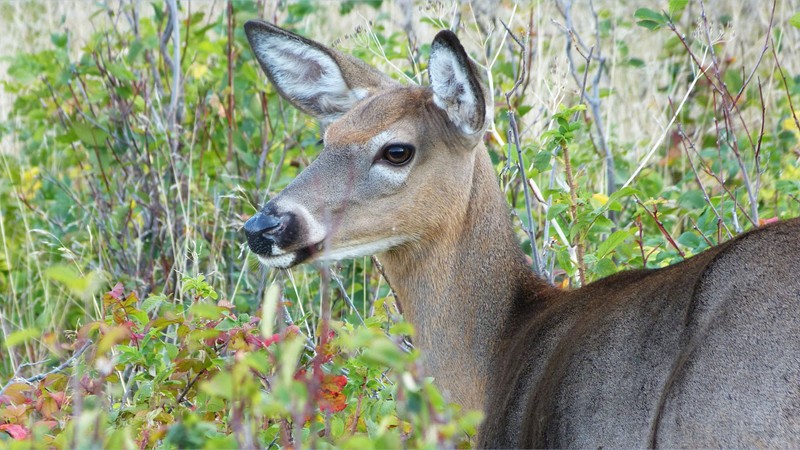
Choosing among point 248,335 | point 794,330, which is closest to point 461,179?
point 248,335

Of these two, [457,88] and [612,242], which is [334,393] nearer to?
[457,88]

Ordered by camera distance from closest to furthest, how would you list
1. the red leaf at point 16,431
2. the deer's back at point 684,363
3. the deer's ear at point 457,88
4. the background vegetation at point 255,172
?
the deer's back at point 684,363
the red leaf at point 16,431
the deer's ear at point 457,88
the background vegetation at point 255,172

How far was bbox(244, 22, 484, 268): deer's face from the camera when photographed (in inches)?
158


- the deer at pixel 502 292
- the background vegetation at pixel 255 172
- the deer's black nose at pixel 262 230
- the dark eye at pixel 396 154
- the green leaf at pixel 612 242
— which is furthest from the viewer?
the background vegetation at pixel 255 172

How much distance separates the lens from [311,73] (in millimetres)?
4926

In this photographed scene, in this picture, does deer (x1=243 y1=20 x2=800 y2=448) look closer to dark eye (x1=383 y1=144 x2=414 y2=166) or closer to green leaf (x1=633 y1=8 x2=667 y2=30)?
dark eye (x1=383 y1=144 x2=414 y2=166)

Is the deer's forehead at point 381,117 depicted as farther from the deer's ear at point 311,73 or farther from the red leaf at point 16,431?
the red leaf at point 16,431

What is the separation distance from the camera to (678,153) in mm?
7379

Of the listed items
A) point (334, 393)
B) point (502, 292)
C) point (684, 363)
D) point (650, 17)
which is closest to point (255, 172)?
point (650, 17)

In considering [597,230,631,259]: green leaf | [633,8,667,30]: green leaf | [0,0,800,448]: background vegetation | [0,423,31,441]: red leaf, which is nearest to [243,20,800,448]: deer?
[0,0,800,448]: background vegetation

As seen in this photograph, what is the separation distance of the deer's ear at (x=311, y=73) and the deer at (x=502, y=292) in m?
0.01

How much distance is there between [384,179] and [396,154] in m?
0.11

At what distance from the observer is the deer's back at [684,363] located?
10.1 ft

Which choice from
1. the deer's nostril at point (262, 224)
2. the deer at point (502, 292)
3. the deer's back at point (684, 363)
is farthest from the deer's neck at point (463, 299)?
the deer's nostril at point (262, 224)
